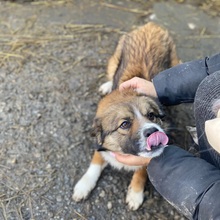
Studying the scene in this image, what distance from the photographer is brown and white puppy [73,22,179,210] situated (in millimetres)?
2844

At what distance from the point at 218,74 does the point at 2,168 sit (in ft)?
6.53

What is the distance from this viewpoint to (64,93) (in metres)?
4.16

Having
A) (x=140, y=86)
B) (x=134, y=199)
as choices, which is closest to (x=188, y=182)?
(x=134, y=199)

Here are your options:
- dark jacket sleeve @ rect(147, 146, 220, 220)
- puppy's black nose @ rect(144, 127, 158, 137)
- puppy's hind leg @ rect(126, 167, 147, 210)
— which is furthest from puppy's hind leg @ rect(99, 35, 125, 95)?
dark jacket sleeve @ rect(147, 146, 220, 220)

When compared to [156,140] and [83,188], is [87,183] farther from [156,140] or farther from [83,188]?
[156,140]

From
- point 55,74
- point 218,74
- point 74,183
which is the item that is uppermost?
point 218,74

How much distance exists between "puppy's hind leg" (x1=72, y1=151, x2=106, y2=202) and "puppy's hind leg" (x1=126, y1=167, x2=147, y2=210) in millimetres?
306

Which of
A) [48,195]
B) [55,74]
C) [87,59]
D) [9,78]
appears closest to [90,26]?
[87,59]

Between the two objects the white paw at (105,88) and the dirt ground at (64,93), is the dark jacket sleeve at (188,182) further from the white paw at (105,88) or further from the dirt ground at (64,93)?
the white paw at (105,88)

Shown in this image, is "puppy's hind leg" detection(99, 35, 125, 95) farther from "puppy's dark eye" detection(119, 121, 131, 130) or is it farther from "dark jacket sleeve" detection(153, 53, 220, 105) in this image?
"puppy's dark eye" detection(119, 121, 131, 130)

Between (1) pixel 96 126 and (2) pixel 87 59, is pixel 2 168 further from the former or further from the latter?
(2) pixel 87 59

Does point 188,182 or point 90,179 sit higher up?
point 188,182

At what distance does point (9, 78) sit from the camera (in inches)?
167

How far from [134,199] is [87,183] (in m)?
0.42
